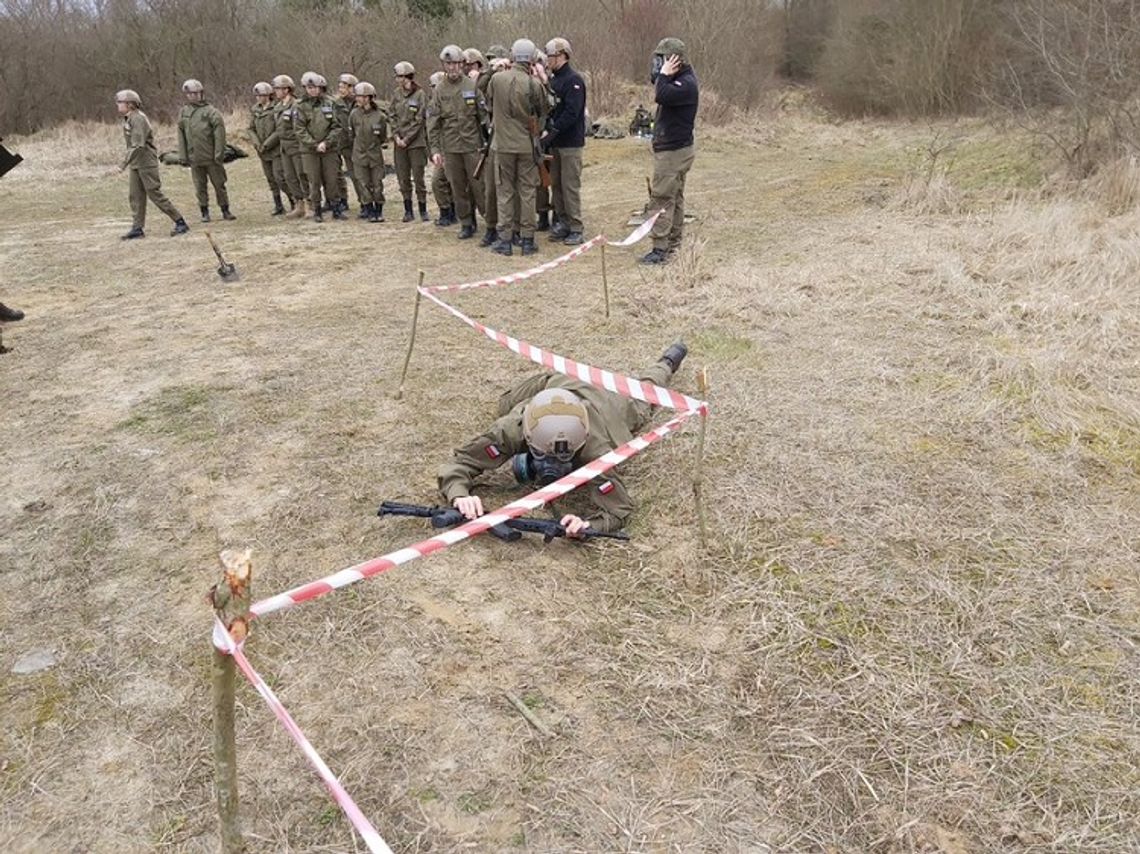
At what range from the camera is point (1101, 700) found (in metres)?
2.57

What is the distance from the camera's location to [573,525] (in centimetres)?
333

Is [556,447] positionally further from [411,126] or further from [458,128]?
[411,126]

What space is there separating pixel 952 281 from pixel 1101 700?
461 centimetres

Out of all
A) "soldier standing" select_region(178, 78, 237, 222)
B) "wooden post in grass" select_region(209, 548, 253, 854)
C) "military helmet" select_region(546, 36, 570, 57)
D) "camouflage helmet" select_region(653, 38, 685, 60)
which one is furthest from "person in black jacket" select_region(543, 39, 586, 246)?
"wooden post in grass" select_region(209, 548, 253, 854)

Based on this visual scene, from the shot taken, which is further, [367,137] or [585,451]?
[367,137]

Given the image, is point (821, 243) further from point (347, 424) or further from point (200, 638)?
point (200, 638)

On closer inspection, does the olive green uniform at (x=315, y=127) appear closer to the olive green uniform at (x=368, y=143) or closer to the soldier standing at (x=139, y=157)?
the olive green uniform at (x=368, y=143)

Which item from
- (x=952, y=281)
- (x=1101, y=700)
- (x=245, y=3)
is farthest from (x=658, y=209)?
(x=245, y=3)

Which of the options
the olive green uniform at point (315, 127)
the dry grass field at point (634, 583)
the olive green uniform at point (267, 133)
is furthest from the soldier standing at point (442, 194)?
the dry grass field at point (634, 583)

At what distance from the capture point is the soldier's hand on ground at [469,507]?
11.0 feet

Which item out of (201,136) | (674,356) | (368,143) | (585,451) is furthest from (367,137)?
(585,451)

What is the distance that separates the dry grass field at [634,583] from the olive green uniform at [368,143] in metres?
3.81

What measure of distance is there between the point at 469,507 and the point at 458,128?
6.17 meters

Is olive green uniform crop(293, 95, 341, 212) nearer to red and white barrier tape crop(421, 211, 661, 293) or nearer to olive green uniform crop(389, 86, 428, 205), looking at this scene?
olive green uniform crop(389, 86, 428, 205)
